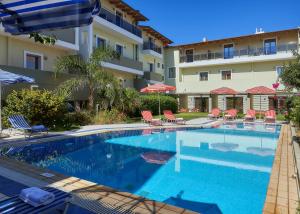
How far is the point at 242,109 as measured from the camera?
110 feet

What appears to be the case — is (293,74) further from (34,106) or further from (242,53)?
(242,53)

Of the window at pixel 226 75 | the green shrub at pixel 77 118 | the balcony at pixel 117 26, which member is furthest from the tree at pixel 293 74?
the window at pixel 226 75

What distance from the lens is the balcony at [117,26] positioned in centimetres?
2449

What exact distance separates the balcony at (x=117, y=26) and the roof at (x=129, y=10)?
1.24 metres

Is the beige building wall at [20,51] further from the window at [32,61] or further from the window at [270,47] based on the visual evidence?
the window at [270,47]

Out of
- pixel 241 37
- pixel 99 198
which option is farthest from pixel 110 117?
pixel 241 37

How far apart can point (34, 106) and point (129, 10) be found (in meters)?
18.2

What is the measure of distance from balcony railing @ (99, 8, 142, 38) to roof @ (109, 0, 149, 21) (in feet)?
4.11

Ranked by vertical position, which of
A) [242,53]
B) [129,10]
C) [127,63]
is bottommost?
[127,63]

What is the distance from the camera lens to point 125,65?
27938 millimetres

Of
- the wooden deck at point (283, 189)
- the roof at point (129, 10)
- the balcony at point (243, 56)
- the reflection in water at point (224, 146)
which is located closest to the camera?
the wooden deck at point (283, 189)

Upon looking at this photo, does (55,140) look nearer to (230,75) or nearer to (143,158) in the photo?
(143,158)

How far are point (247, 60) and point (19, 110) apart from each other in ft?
86.5

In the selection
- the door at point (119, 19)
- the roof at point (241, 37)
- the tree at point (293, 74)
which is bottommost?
the tree at point (293, 74)
